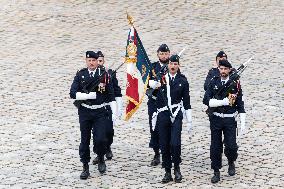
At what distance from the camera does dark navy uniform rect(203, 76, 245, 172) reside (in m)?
12.4

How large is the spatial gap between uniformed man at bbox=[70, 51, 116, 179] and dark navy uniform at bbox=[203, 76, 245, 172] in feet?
5.44

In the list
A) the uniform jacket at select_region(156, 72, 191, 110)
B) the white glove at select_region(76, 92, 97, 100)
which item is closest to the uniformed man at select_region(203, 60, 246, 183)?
the uniform jacket at select_region(156, 72, 191, 110)

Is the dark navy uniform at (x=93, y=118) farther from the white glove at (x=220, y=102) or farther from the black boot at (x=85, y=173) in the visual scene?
the white glove at (x=220, y=102)

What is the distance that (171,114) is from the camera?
12320mm

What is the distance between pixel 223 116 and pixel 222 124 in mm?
127

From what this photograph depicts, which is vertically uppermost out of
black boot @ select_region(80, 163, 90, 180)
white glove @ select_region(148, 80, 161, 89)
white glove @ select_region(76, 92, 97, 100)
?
white glove @ select_region(148, 80, 161, 89)

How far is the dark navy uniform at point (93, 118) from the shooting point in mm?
12539

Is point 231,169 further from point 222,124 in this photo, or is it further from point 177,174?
point 177,174

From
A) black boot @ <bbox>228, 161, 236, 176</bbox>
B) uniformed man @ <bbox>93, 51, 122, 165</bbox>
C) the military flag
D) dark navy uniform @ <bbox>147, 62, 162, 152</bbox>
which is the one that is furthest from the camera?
uniformed man @ <bbox>93, 51, 122, 165</bbox>

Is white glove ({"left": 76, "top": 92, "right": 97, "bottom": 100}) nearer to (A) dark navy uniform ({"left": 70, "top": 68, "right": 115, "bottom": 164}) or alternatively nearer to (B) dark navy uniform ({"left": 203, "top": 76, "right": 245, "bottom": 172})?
(A) dark navy uniform ({"left": 70, "top": 68, "right": 115, "bottom": 164})

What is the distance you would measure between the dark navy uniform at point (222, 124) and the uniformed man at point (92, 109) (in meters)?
1.66

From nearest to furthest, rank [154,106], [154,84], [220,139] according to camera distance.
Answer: [220,139] < [154,84] < [154,106]

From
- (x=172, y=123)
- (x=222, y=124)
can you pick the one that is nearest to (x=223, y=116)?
(x=222, y=124)

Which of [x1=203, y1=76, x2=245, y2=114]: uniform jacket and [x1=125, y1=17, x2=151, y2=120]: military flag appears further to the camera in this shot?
[x1=125, y1=17, x2=151, y2=120]: military flag
